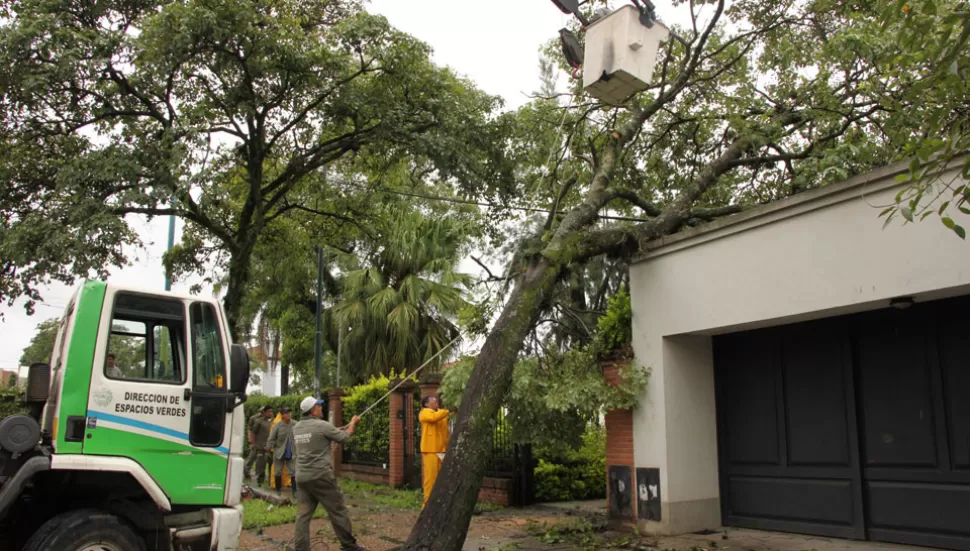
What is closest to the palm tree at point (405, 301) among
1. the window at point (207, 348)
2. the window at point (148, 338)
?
the window at point (207, 348)

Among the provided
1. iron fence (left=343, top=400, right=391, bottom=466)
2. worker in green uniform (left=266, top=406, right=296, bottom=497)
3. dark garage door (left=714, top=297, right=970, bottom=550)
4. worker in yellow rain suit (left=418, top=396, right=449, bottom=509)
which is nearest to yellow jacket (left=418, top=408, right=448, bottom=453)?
worker in yellow rain suit (left=418, top=396, right=449, bottom=509)

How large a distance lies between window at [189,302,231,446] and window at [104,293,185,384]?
13 cm

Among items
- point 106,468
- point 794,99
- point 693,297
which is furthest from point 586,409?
point 794,99

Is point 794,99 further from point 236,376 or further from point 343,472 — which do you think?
point 343,472

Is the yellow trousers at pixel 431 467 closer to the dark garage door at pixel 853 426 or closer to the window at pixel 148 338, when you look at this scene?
the dark garage door at pixel 853 426

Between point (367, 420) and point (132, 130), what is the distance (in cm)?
829

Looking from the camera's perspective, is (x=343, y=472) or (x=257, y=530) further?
(x=343, y=472)

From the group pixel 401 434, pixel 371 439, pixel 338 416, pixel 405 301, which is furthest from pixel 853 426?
pixel 405 301

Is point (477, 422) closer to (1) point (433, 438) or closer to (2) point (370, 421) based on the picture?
(1) point (433, 438)

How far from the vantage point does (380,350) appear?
23453mm

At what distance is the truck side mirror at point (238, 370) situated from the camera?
→ 6.78 metres

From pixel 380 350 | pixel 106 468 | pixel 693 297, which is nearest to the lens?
pixel 106 468

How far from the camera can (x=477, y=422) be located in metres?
8.44

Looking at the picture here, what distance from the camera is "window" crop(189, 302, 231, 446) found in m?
6.84
